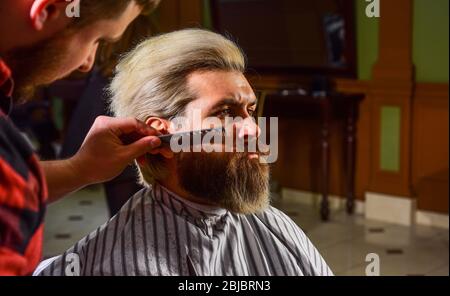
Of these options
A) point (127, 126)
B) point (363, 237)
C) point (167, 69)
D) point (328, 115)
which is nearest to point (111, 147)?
point (127, 126)

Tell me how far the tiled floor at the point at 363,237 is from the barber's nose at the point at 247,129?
2095mm

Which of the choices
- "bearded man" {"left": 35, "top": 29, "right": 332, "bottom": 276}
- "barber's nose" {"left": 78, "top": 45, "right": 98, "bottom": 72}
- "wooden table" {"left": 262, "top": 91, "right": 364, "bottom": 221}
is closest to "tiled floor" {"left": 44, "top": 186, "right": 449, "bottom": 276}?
"wooden table" {"left": 262, "top": 91, "right": 364, "bottom": 221}

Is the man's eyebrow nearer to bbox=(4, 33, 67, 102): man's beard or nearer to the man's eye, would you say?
the man's eye

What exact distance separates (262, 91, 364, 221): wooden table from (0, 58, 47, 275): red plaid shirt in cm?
338

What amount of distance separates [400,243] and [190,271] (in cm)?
295

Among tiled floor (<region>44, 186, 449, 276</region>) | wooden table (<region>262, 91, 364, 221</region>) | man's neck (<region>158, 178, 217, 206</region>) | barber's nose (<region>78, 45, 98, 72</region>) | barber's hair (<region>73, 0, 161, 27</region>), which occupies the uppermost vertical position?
barber's hair (<region>73, 0, 161, 27</region>)

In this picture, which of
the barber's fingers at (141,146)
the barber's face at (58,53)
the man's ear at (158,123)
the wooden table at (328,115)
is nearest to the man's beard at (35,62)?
the barber's face at (58,53)

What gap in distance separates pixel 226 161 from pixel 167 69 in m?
0.19

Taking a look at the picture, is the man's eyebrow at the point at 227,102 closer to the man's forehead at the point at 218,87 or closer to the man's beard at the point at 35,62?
the man's forehead at the point at 218,87

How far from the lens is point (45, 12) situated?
0.82 metres

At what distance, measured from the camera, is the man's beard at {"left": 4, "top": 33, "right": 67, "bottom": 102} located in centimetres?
82

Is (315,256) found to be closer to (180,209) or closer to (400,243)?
(180,209)

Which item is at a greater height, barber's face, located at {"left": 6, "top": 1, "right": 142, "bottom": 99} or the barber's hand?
barber's face, located at {"left": 6, "top": 1, "right": 142, "bottom": 99}

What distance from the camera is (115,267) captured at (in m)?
1.24
